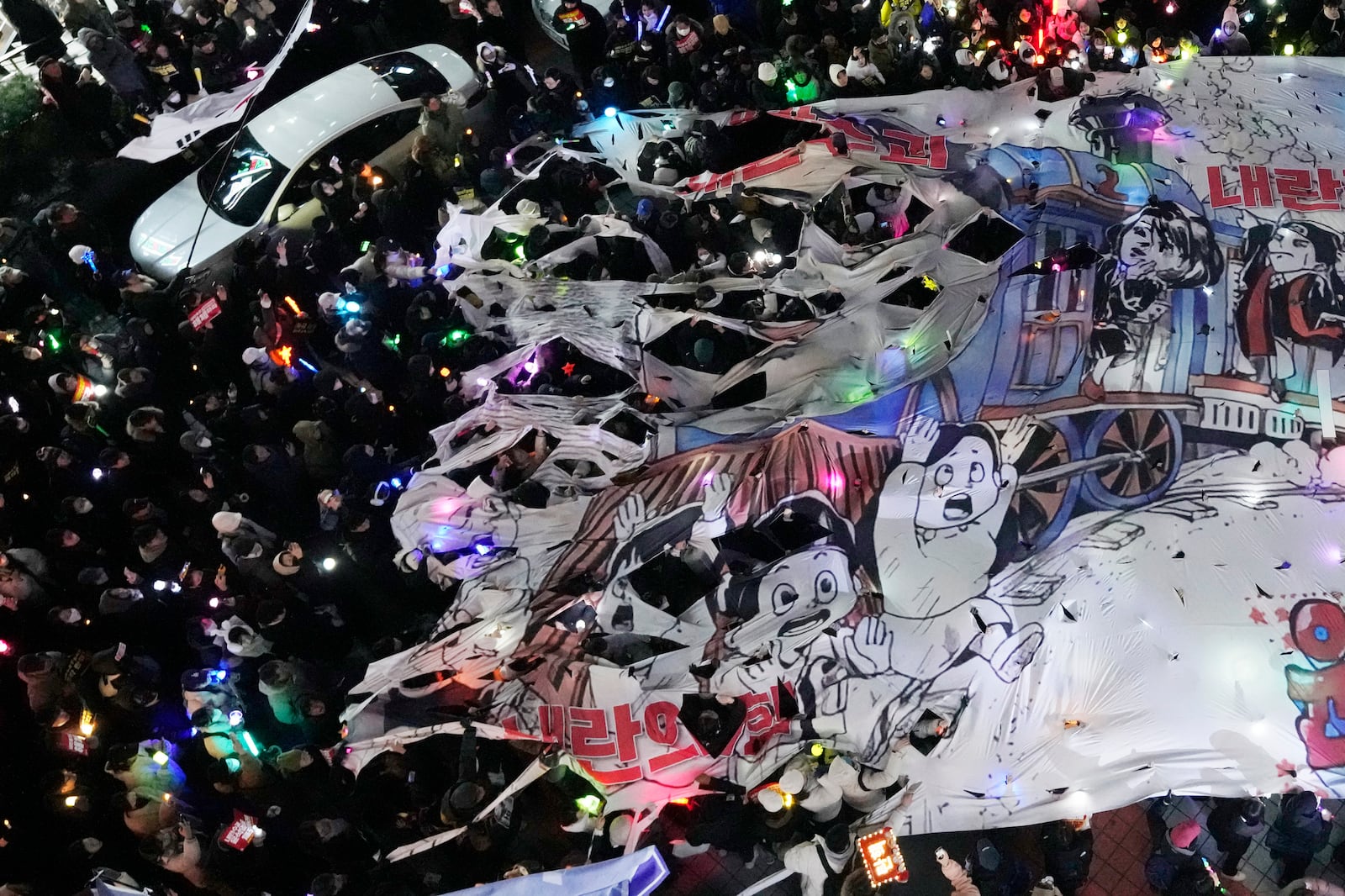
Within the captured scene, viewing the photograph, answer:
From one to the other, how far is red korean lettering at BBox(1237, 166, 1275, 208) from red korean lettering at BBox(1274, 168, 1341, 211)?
78 millimetres

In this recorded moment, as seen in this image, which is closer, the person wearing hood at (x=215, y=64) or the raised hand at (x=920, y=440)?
the raised hand at (x=920, y=440)

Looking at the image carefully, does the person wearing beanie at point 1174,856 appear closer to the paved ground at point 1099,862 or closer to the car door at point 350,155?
the paved ground at point 1099,862

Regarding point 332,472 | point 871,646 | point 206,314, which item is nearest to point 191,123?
point 206,314

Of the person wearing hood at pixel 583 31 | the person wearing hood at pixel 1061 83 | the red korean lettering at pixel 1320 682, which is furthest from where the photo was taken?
the person wearing hood at pixel 583 31

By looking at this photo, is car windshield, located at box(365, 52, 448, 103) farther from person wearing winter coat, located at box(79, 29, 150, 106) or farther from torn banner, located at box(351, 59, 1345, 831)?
torn banner, located at box(351, 59, 1345, 831)

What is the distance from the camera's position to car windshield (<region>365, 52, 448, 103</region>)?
40.4 feet

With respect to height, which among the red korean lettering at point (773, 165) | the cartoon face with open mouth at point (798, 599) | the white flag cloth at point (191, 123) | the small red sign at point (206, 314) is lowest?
the cartoon face with open mouth at point (798, 599)

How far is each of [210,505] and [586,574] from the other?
3645 millimetres

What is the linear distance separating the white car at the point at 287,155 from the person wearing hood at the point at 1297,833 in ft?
34.9


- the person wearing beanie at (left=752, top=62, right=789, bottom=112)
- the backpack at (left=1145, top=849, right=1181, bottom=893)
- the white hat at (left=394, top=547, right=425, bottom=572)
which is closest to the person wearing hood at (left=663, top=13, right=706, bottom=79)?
the person wearing beanie at (left=752, top=62, right=789, bottom=112)

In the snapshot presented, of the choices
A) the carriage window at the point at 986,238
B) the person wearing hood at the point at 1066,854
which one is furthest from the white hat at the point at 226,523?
the person wearing hood at the point at 1066,854

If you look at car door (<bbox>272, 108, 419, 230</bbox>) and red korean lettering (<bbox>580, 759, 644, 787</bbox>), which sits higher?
car door (<bbox>272, 108, 419, 230</bbox>)

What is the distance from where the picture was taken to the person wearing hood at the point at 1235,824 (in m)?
6.82

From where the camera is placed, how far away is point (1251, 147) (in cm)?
841
